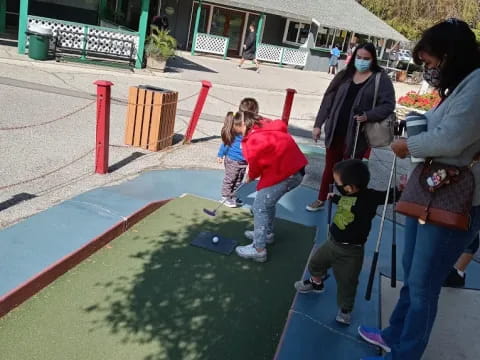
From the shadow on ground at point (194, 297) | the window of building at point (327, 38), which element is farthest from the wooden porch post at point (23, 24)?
the window of building at point (327, 38)

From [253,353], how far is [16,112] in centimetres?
661

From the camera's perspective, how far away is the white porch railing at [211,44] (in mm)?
22016

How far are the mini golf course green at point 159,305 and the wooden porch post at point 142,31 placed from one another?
11.2m

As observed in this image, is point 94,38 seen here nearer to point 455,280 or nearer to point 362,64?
point 362,64

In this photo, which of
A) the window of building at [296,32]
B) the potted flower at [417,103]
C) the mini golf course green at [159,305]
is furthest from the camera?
the window of building at [296,32]

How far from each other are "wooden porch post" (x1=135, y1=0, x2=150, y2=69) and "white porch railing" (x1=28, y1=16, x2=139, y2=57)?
0.41ft

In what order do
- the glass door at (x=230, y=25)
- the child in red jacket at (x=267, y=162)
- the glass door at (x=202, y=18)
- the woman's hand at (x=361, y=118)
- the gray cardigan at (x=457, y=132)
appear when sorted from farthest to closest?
the glass door at (x=230, y=25) → the glass door at (x=202, y=18) → the woman's hand at (x=361, y=118) → the child in red jacket at (x=267, y=162) → the gray cardigan at (x=457, y=132)

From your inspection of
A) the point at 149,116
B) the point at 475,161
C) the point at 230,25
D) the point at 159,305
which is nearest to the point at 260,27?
the point at 230,25

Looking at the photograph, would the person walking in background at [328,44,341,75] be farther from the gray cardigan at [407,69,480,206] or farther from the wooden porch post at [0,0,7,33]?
the gray cardigan at [407,69,480,206]

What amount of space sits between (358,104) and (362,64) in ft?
1.19

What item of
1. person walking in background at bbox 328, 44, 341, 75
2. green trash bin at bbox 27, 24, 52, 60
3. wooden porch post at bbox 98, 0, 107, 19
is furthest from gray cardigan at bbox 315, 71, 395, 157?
person walking in background at bbox 328, 44, 341, 75

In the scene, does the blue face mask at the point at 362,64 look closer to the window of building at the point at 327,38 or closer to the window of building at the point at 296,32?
the window of building at the point at 296,32

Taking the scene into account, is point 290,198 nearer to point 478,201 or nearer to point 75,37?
point 478,201

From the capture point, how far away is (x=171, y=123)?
7387 mm
